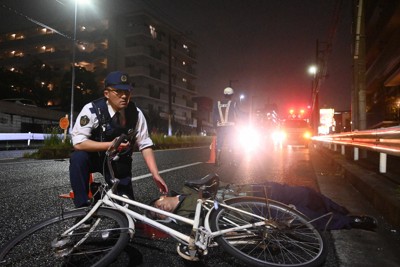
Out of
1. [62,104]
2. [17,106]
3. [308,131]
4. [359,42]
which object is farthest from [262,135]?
[62,104]

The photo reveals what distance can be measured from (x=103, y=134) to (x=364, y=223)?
8.89ft

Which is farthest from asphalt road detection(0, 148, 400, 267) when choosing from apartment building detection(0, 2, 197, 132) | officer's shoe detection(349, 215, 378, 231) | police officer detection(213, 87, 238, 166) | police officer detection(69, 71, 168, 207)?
apartment building detection(0, 2, 197, 132)

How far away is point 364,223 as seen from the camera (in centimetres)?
333

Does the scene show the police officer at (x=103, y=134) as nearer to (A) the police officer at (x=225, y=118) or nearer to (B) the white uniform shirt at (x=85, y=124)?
(B) the white uniform shirt at (x=85, y=124)

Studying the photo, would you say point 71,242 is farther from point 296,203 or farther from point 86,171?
point 296,203

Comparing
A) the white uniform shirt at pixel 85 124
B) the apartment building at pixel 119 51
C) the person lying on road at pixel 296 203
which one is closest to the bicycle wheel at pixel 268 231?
the person lying on road at pixel 296 203

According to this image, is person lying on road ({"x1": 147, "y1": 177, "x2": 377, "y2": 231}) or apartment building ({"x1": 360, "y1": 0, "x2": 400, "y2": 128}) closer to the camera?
person lying on road ({"x1": 147, "y1": 177, "x2": 377, "y2": 231})

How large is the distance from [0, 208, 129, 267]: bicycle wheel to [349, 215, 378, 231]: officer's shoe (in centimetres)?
234

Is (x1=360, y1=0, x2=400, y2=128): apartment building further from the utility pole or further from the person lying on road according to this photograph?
the person lying on road

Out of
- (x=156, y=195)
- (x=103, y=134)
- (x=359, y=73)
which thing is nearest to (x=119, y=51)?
(x=359, y=73)

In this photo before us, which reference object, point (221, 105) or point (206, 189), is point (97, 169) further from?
point (221, 105)

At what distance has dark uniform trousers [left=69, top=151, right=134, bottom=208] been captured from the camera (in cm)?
277

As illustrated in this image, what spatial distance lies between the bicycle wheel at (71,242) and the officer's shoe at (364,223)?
7.68 ft

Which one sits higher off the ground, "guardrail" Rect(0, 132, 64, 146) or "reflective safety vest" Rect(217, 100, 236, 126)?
"reflective safety vest" Rect(217, 100, 236, 126)
